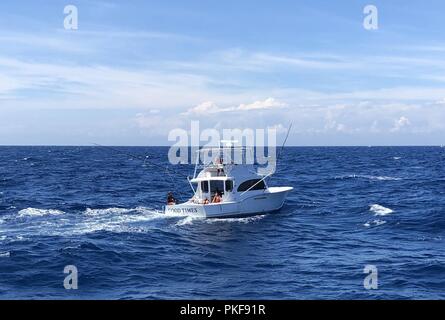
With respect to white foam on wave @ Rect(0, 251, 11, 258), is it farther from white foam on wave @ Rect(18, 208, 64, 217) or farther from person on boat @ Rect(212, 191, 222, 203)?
person on boat @ Rect(212, 191, 222, 203)

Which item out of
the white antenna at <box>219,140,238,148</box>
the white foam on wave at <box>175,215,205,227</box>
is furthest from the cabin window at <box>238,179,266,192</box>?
the white foam on wave at <box>175,215,205,227</box>

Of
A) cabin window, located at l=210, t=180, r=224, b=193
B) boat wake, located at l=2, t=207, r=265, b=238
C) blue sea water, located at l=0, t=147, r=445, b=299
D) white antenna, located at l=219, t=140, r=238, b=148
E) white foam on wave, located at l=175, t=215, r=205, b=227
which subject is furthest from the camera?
white antenna, located at l=219, t=140, r=238, b=148

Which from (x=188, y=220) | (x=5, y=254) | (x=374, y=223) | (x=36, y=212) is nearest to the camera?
(x=5, y=254)

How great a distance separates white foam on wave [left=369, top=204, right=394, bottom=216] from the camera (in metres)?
39.2

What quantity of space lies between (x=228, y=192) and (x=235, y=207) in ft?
4.57

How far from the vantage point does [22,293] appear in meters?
19.4

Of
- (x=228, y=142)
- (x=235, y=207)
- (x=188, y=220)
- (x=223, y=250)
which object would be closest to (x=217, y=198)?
(x=235, y=207)

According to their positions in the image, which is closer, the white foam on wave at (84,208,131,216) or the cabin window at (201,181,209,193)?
the white foam on wave at (84,208,131,216)

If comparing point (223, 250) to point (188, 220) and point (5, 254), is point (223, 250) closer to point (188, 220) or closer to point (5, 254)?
point (188, 220)

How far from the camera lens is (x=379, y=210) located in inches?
1606

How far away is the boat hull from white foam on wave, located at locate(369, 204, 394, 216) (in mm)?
7790

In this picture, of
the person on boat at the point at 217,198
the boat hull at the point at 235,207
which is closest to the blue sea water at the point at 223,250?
the boat hull at the point at 235,207

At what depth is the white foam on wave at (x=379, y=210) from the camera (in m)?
39.2

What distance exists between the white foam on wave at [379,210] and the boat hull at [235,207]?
7.79 m
